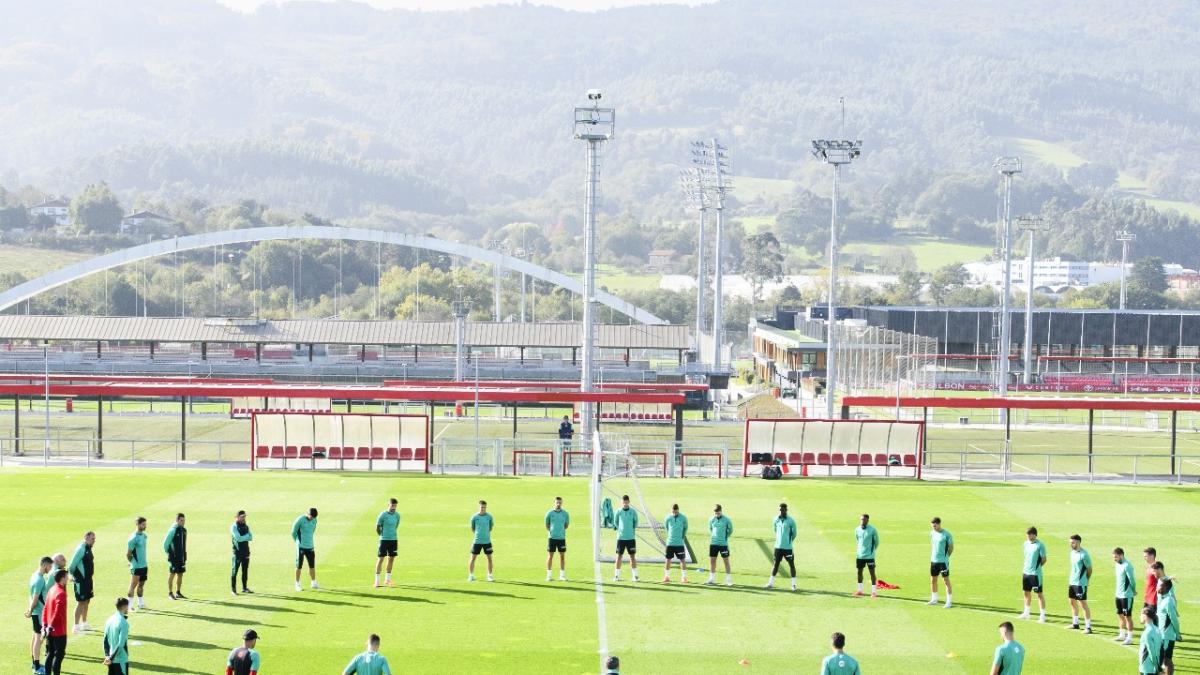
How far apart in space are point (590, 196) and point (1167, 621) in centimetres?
3626

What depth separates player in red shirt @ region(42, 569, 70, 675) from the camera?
19.8m

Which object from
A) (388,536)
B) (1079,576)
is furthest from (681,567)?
(1079,576)

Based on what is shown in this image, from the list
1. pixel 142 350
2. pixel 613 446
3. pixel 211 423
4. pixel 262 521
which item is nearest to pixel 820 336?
pixel 142 350

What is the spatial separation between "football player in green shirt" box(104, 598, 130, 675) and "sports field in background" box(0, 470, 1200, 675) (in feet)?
6.24

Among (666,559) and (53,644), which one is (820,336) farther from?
(53,644)

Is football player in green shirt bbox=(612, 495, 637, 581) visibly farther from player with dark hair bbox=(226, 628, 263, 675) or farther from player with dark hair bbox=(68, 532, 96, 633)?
player with dark hair bbox=(226, 628, 263, 675)

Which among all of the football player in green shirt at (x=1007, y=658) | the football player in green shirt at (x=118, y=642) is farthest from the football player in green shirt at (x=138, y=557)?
the football player in green shirt at (x=1007, y=658)

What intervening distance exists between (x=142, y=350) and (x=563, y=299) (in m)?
93.9

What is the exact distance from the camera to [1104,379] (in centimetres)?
9188

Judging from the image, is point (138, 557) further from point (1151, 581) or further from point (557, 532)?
point (1151, 581)

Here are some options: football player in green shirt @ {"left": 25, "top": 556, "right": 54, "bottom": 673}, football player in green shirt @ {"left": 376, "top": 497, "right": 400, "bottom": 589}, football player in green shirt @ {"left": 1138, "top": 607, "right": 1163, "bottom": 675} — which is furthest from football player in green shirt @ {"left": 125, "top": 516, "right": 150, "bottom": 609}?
football player in green shirt @ {"left": 1138, "top": 607, "right": 1163, "bottom": 675}

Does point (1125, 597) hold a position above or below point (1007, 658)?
below

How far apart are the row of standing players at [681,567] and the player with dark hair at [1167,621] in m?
0.01

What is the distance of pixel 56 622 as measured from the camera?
19781 millimetres
